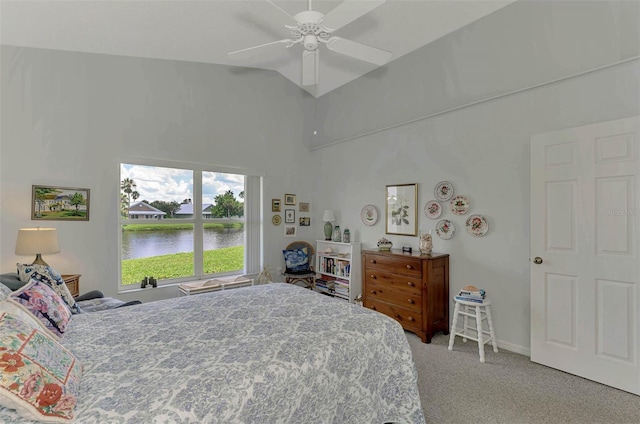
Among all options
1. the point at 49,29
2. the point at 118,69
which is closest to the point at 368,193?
the point at 118,69

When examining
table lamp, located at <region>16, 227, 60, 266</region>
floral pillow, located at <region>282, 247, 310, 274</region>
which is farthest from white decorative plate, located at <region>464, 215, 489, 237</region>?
table lamp, located at <region>16, 227, 60, 266</region>

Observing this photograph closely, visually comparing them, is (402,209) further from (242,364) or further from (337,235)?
(242,364)

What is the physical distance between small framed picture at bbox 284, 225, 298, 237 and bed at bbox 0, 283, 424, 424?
2746mm

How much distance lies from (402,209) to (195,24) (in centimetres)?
320

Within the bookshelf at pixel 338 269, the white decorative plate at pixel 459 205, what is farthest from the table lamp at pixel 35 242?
the white decorative plate at pixel 459 205

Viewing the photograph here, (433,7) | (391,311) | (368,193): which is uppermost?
(433,7)

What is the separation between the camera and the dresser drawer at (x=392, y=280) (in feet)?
10.7

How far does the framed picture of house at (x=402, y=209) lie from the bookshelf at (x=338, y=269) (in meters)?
0.66

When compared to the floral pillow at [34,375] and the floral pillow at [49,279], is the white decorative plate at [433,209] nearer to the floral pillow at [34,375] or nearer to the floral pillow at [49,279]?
the floral pillow at [34,375]

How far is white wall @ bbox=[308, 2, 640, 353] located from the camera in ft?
8.17

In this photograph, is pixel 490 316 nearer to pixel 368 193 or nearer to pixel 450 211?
pixel 450 211

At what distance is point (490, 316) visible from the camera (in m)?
2.89

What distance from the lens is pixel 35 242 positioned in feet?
8.80

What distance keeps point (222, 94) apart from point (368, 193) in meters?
2.56
